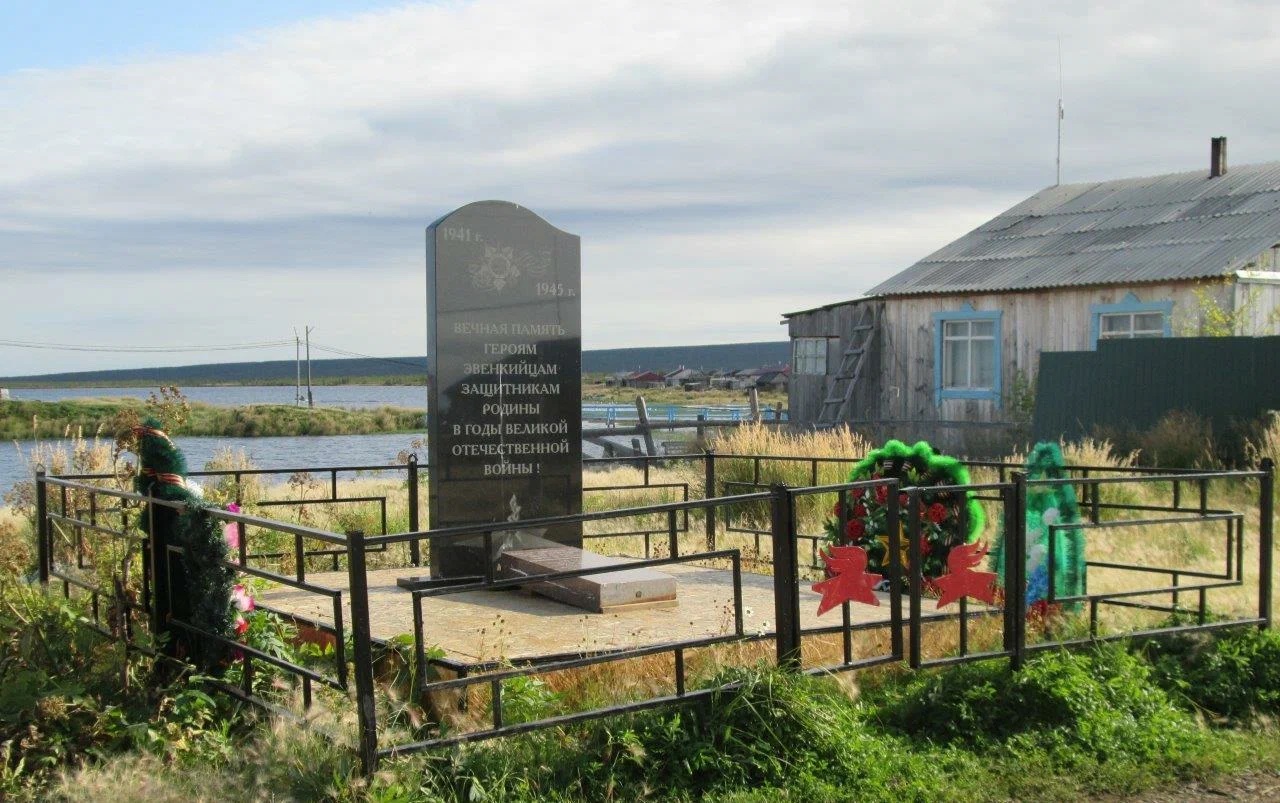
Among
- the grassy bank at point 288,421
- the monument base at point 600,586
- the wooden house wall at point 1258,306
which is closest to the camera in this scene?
the monument base at point 600,586

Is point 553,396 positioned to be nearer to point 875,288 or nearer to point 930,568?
point 930,568

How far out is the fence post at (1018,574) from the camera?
641 centimetres

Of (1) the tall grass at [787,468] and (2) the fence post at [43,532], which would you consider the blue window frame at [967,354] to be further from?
(2) the fence post at [43,532]

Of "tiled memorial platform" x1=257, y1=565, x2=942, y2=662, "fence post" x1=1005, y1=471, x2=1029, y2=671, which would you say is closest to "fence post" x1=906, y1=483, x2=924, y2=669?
"fence post" x1=1005, y1=471, x2=1029, y2=671

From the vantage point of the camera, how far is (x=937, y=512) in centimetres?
818

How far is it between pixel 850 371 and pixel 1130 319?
231 inches

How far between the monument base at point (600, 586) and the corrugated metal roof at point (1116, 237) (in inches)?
594

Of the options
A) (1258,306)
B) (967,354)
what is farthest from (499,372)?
(967,354)

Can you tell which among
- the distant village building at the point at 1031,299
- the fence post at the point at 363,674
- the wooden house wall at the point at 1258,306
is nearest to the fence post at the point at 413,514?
the fence post at the point at 363,674

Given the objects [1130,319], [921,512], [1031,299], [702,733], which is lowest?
[702,733]

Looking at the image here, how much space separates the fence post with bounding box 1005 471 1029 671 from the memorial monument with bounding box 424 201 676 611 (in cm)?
291

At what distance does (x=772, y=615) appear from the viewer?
7633 mm

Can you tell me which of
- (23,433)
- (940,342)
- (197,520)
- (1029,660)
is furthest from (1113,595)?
(23,433)

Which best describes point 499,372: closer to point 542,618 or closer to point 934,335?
point 542,618
